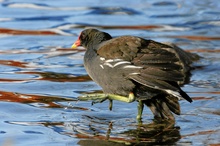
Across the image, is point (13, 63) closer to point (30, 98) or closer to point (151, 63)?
point (30, 98)

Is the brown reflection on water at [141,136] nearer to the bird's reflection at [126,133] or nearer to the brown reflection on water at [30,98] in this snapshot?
the bird's reflection at [126,133]

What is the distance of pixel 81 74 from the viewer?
11.0 meters

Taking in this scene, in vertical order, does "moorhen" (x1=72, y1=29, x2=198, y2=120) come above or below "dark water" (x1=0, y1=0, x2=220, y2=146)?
above

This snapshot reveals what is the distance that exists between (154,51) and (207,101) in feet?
5.53

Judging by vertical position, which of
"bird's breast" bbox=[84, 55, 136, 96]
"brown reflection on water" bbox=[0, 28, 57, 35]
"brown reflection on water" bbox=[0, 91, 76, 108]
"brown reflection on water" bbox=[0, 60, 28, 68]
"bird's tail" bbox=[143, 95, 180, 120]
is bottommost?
"brown reflection on water" bbox=[0, 60, 28, 68]

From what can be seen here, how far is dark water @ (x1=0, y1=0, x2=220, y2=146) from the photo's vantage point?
7.60m

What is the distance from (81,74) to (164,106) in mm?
2921

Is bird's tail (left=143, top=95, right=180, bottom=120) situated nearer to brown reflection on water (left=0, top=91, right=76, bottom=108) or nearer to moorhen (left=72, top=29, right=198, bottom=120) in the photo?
moorhen (left=72, top=29, right=198, bottom=120)

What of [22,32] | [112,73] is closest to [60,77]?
[112,73]

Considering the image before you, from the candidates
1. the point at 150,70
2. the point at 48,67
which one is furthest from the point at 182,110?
the point at 48,67

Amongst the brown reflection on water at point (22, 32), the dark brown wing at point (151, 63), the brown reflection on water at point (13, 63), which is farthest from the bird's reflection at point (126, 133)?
the brown reflection on water at point (22, 32)

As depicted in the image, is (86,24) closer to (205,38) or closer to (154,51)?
(205,38)

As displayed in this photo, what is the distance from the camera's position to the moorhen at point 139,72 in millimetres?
7613

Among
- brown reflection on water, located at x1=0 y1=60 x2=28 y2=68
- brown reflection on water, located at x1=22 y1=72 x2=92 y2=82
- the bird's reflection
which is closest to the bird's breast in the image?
the bird's reflection
